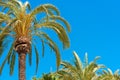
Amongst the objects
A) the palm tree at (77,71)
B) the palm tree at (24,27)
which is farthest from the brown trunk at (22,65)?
the palm tree at (77,71)

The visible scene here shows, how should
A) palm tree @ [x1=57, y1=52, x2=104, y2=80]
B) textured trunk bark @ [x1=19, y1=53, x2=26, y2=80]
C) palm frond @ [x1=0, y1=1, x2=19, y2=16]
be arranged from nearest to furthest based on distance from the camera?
textured trunk bark @ [x1=19, y1=53, x2=26, y2=80] < palm frond @ [x1=0, y1=1, x2=19, y2=16] < palm tree @ [x1=57, y1=52, x2=104, y2=80]

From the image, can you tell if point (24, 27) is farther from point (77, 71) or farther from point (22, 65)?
point (77, 71)

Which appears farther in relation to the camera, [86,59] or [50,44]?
[86,59]

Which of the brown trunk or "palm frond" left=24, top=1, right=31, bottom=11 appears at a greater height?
"palm frond" left=24, top=1, right=31, bottom=11

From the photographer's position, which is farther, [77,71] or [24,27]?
[77,71]

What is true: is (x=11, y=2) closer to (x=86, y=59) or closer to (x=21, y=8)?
(x=21, y=8)

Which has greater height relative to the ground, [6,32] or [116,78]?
[116,78]

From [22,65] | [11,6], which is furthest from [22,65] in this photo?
[11,6]

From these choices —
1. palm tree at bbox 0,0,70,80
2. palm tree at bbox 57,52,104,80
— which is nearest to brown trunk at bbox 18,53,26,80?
palm tree at bbox 0,0,70,80

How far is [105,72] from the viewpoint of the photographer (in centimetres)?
5547

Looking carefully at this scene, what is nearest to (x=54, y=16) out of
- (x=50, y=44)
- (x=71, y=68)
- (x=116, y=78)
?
(x=50, y=44)

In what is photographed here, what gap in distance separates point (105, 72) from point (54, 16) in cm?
2620

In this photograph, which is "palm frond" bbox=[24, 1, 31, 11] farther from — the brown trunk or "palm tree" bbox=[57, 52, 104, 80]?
"palm tree" bbox=[57, 52, 104, 80]

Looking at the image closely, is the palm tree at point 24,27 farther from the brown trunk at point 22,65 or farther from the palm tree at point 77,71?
the palm tree at point 77,71
